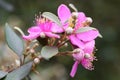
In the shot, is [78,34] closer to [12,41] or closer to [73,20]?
[73,20]

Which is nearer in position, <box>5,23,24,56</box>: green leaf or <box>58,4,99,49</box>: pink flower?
<box>58,4,99,49</box>: pink flower

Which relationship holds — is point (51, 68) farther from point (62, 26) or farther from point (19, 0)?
point (62, 26)

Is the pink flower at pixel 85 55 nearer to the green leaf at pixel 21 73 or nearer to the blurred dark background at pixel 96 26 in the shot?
the green leaf at pixel 21 73

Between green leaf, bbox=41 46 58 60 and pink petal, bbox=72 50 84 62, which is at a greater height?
green leaf, bbox=41 46 58 60

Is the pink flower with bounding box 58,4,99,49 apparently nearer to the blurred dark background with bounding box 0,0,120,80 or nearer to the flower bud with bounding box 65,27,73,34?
the flower bud with bounding box 65,27,73,34

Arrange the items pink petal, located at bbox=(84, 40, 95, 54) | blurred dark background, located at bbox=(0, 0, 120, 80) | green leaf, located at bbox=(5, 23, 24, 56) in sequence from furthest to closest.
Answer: blurred dark background, located at bbox=(0, 0, 120, 80) < green leaf, located at bbox=(5, 23, 24, 56) < pink petal, located at bbox=(84, 40, 95, 54)

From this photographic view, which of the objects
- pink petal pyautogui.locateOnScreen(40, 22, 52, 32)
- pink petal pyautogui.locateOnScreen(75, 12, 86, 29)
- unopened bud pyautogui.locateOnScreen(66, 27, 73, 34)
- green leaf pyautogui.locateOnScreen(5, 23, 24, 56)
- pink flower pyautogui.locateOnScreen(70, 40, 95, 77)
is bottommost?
pink flower pyautogui.locateOnScreen(70, 40, 95, 77)

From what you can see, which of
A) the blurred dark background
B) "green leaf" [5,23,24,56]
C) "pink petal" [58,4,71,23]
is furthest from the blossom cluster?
the blurred dark background

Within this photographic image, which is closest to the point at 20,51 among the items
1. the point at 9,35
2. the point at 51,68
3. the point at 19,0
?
the point at 9,35
